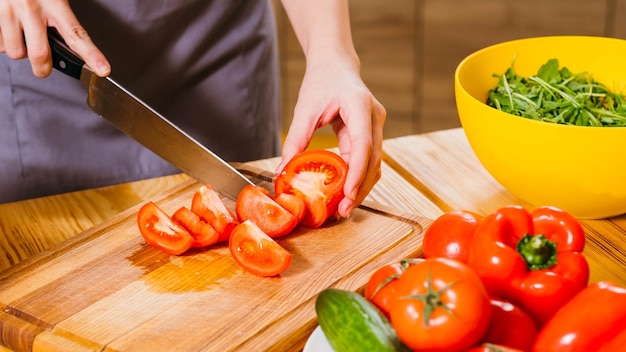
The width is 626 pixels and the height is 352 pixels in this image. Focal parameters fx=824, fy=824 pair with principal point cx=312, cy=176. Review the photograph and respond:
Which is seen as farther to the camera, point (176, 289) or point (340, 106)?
point (340, 106)

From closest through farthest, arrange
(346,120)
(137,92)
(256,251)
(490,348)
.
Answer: (490,348)
(256,251)
(346,120)
(137,92)

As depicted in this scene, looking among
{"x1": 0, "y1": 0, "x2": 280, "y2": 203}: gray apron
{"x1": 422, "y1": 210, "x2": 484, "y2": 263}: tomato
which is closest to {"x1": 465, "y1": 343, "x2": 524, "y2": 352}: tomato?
{"x1": 422, "y1": 210, "x2": 484, "y2": 263}: tomato

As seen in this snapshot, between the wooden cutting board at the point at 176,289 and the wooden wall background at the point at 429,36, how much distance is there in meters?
2.22

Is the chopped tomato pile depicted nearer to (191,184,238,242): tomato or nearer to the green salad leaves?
(191,184,238,242): tomato

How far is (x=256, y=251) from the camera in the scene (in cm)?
127

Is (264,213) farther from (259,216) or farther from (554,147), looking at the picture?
(554,147)

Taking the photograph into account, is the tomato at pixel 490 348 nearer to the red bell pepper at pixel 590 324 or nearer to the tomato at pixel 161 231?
the red bell pepper at pixel 590 324

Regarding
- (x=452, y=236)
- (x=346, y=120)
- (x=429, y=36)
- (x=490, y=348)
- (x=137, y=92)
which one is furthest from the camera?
(x=429, y=36)

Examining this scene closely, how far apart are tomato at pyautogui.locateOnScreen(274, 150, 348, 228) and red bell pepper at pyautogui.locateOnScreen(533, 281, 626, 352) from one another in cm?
54

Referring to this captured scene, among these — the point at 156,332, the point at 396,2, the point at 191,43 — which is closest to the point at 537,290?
the point at 156,332

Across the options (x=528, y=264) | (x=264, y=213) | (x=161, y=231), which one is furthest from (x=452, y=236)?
(x=161, y=231)

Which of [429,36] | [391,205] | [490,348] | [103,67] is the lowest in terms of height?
[429,36]

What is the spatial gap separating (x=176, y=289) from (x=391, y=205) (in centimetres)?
49

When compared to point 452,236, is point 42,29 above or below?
above
